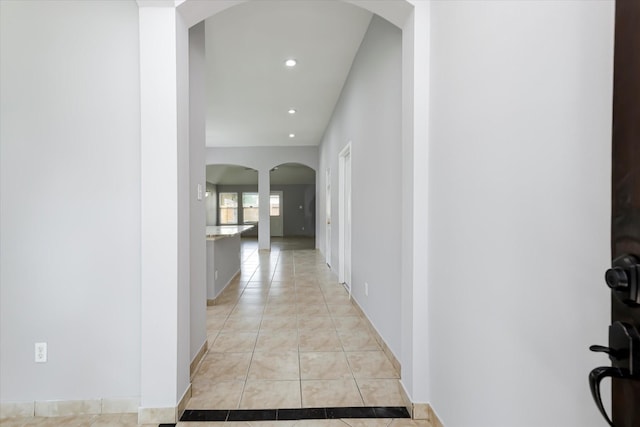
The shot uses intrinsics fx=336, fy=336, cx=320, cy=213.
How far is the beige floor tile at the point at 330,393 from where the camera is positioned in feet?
6.77

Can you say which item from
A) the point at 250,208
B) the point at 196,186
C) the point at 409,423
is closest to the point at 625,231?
the point at 409,423

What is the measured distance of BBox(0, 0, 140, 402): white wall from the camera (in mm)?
1947

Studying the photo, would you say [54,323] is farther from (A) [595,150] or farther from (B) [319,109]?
(B) [319,109]

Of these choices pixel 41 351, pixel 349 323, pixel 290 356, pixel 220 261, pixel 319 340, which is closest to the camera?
pixel 41 351

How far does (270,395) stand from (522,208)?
6.12ft

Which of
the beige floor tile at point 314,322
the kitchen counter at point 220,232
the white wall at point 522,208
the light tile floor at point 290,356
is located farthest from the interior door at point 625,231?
the kitchen counter at point 220,232

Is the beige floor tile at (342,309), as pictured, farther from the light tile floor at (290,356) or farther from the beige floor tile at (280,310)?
the beige floor tile at (280,310)

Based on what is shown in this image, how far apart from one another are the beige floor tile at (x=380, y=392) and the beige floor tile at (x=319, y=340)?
590mm

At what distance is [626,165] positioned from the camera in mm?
610

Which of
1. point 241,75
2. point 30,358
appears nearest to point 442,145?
point 30,358

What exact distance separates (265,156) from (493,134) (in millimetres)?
8419

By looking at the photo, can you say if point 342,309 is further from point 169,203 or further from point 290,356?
point 169,203

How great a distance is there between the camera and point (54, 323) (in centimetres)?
196

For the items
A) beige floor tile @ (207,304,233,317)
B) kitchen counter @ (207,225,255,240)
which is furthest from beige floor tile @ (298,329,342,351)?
kitchen counter @ (207,225,255,240)
